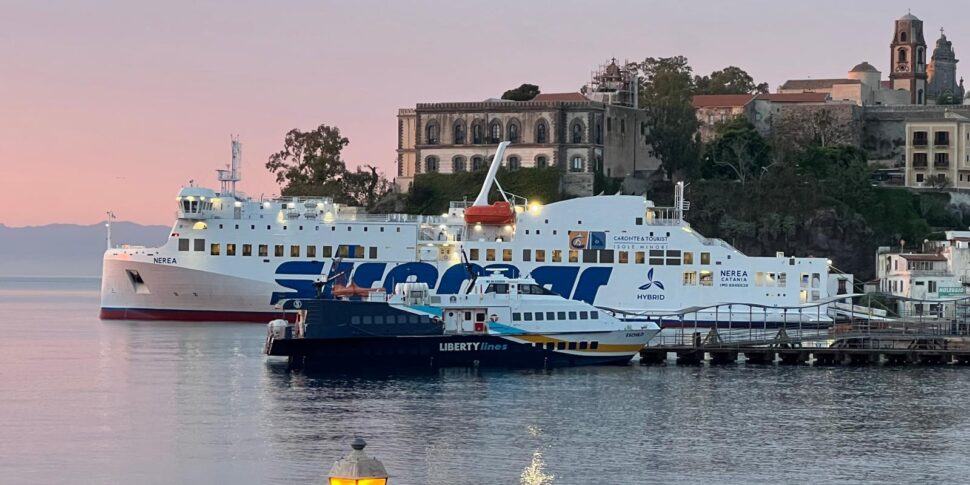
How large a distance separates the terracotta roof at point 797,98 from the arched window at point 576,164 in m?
28.9

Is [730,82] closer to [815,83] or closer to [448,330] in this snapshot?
[815,83]

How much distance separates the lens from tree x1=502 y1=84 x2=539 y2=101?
13900 cm

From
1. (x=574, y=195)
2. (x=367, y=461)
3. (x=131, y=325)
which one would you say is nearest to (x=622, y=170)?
(x=574, y=195)

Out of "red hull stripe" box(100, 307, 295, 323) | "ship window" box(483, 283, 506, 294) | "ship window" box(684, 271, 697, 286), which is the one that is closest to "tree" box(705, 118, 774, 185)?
"ship window" box(684, 271, 697, 286)

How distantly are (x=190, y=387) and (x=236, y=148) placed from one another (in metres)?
39.5

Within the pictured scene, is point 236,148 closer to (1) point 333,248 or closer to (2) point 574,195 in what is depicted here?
(1) point 333,248

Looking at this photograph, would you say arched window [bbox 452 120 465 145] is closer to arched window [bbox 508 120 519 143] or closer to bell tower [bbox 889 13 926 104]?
arched window [bbox 508 120 519 143]

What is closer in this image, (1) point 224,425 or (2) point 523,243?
(1) point 224,425

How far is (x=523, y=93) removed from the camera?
457ft

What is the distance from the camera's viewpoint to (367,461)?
77.8 ft

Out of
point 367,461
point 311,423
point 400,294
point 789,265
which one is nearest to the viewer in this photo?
point 367,461

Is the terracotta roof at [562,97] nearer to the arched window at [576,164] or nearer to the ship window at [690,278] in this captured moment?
the arched window at [576,164]

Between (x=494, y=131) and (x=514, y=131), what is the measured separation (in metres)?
1.55

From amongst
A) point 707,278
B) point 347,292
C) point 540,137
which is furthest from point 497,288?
point 540,137
